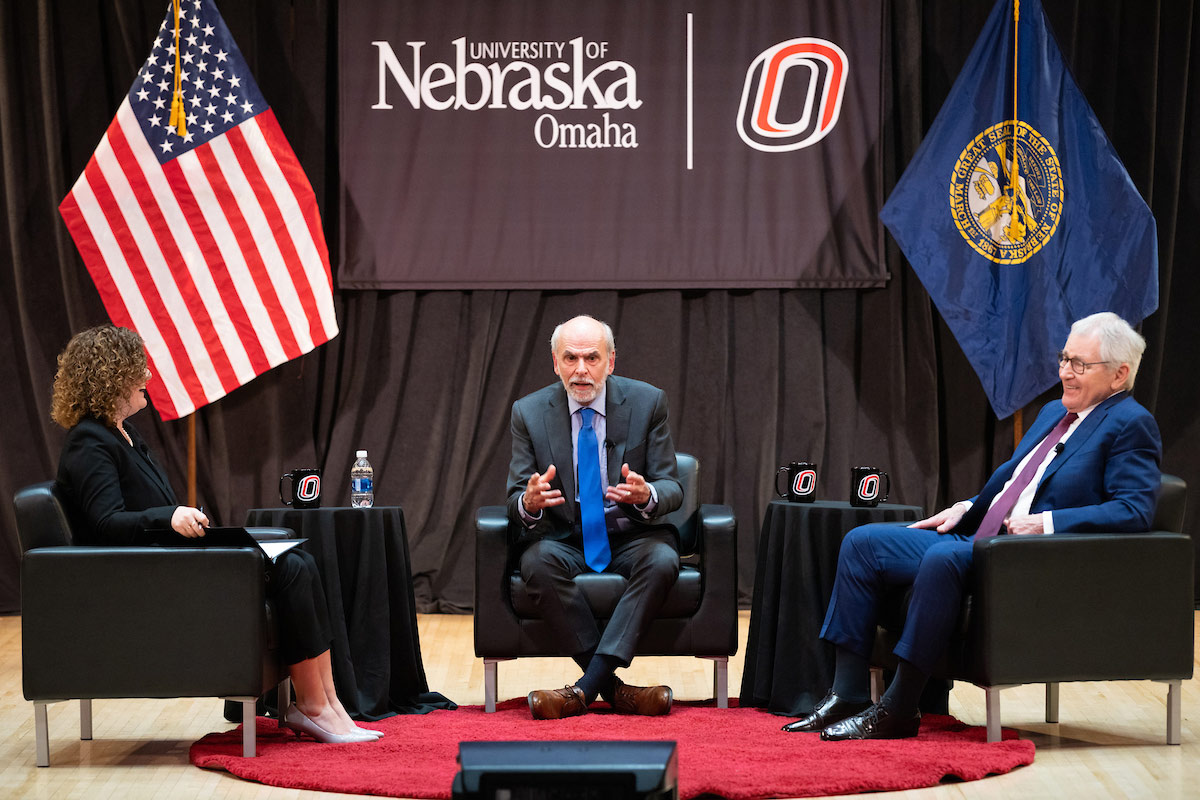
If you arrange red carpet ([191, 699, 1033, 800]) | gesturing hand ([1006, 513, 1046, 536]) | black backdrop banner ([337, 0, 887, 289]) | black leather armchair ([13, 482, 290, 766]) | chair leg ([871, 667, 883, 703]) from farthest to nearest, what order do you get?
black backdrop banner ([337, 0, 887, 289])
chair leg ([871, 667, 883, 703])
gesturing hand ([1006, 513, 1046, 536])
black leather armchair ([13, 482, 290, 766])
red carpet ([191, 699, 1033, 800])

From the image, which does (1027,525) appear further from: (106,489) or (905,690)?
(106,489)

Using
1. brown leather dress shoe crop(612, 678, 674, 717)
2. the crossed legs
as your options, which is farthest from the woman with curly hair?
the crossed legs

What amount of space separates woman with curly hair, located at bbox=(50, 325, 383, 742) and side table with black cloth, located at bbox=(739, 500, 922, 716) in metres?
1.22

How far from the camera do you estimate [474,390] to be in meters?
5.95

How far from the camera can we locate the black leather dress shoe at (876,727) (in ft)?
11.9

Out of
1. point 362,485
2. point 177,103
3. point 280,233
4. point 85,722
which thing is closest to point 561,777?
point 85,722

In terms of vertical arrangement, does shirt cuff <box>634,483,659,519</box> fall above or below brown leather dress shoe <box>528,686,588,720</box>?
above

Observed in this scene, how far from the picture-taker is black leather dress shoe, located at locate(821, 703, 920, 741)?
143 inches

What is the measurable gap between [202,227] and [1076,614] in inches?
147

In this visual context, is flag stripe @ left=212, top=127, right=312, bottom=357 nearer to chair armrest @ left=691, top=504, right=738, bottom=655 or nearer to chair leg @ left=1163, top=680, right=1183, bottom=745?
chair armrest @ left=691, top=504, right=738, bottom=655

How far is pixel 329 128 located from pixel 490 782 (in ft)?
13.7

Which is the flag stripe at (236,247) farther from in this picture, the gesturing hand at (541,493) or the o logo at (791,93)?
the o logo at (791,93)

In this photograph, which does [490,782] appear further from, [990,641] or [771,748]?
[990,641]

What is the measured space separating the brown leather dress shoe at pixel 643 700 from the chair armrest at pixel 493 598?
36 cm
